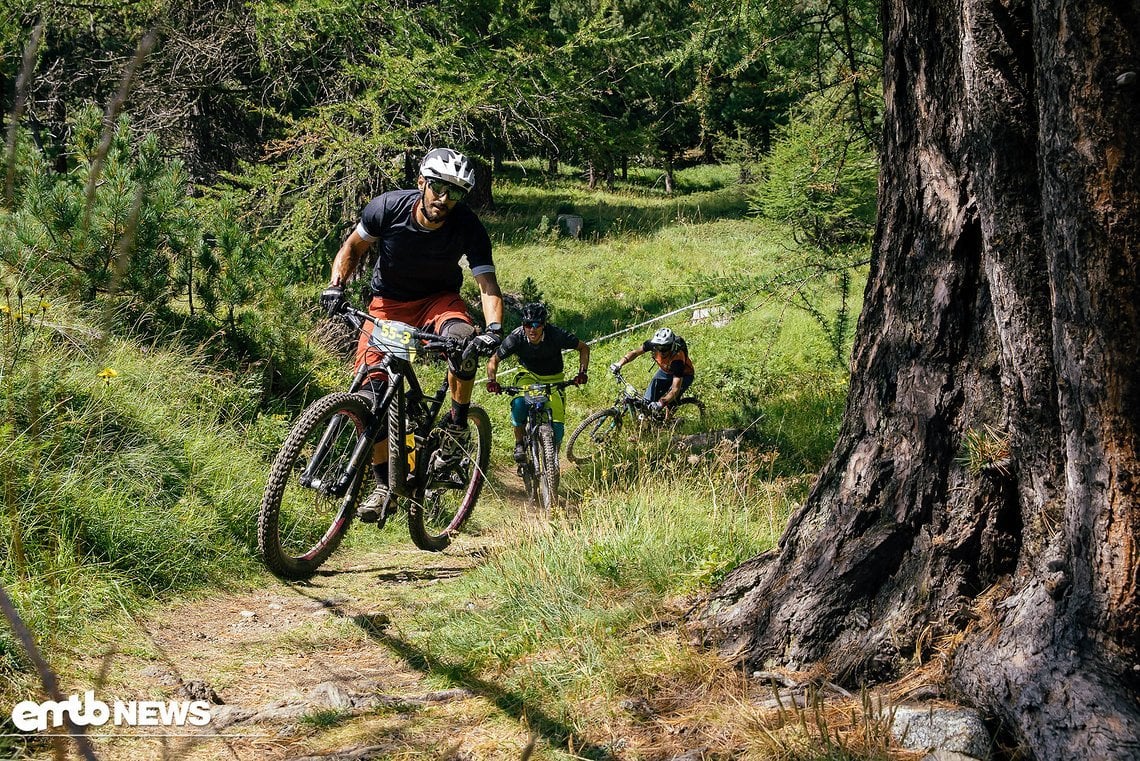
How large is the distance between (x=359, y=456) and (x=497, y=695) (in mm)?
2399

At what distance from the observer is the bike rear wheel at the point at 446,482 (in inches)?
241

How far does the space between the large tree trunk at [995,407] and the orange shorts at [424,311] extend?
293 centimetres

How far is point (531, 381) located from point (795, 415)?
123 inches

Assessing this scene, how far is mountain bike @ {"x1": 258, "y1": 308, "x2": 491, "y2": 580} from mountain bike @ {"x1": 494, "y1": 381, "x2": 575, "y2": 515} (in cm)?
143

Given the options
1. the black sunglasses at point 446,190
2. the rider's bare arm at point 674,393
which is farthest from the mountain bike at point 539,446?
the black sunglasses at point 446,190

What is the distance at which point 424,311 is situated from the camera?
20.1ft

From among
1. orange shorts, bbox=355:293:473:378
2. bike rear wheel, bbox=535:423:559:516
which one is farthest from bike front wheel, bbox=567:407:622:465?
orange shorts, bbox=355:293:473:378

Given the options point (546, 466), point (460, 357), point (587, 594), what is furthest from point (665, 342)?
point (587, 594)

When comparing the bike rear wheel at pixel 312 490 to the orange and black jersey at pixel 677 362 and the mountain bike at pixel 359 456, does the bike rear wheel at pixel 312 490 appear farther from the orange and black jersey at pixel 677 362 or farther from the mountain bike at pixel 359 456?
the orange and black jersey at pixel 677 362

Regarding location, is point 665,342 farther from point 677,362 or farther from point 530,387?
point 530,387

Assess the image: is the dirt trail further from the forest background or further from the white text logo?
the forest background

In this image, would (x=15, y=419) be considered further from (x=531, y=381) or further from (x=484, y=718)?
(x=531, y=381)

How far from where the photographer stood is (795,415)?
32.0ft

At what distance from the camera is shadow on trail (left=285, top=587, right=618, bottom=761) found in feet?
9.99
